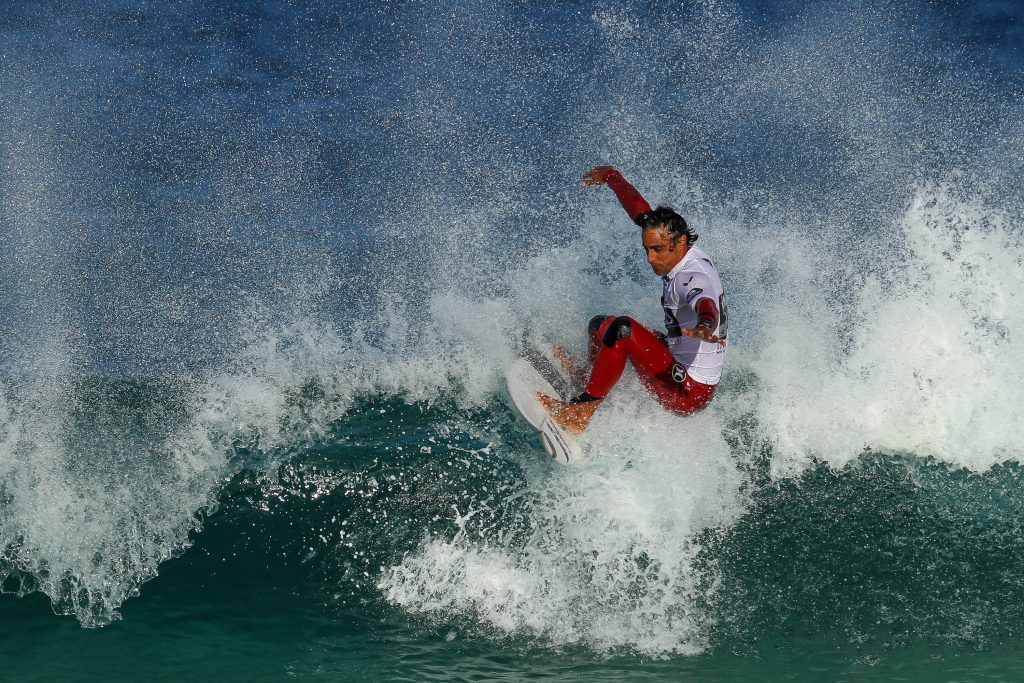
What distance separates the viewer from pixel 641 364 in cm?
607

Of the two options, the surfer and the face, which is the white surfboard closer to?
the surfer

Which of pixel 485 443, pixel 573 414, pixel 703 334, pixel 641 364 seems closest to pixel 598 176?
pixel 641 364

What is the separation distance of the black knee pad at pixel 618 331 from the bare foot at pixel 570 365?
2.29 feet

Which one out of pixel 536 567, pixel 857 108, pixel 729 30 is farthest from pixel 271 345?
pixel 729 30

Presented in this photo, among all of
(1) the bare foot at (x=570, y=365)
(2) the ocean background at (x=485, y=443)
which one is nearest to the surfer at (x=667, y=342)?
(1) the bare foot at (x=570, y=365)

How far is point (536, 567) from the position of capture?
586 cm

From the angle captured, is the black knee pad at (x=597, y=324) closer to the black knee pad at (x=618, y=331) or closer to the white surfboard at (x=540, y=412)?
the black knee pad at (x=618, y=331)

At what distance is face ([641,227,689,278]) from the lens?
580cm

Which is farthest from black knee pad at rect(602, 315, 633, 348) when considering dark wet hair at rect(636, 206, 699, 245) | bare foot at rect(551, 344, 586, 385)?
bare foot at rect(551, 344, 586, 385)

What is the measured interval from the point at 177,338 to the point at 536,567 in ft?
29.1

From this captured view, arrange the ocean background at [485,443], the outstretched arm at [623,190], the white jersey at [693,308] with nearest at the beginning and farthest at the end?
the ocean background at [485,443]
the white jersey at [693,308]
the outstretched arm at [623,190]

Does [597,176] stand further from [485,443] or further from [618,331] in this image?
[485,443]

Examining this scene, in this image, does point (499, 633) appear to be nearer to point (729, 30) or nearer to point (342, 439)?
point (342, 439)

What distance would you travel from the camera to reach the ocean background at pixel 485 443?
556cm
